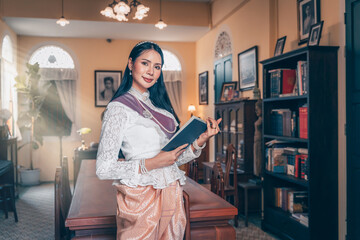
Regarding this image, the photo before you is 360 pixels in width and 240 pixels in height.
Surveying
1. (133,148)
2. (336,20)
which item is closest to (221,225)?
(133,148)

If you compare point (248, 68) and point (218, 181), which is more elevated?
point (248, 68)

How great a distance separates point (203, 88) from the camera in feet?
24.8

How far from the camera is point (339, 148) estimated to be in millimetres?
3188

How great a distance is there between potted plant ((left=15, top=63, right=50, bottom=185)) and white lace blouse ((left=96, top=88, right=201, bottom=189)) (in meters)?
6.15

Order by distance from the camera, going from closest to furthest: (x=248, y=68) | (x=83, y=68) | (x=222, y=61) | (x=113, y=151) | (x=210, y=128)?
1. (x=113, y=151)
2. (x=210, y=128)
3. (x=248, y=68)
4. (x=222, y=61)
5. (x=83, y=68)

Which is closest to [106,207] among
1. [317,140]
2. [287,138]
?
[317,140]

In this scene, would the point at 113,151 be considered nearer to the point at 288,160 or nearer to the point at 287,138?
the point at 287,138

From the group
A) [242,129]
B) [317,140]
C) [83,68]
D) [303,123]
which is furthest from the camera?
[83,68]

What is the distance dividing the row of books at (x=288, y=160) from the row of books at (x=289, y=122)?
16cm

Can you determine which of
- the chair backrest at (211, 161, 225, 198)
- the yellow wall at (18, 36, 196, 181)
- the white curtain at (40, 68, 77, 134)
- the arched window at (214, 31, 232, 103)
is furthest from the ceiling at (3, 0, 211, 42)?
the chair backrest at (211, 161, 225, 198)

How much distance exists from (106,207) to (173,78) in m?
6.33

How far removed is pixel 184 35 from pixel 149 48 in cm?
640

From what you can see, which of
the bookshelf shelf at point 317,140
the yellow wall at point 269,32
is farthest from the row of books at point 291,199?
the yellow wall at point 269,32

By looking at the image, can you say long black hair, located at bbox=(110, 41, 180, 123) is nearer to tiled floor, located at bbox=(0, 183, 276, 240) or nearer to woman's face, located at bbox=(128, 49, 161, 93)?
woman's face, located at bbox=(128, 49, 161, 93)
